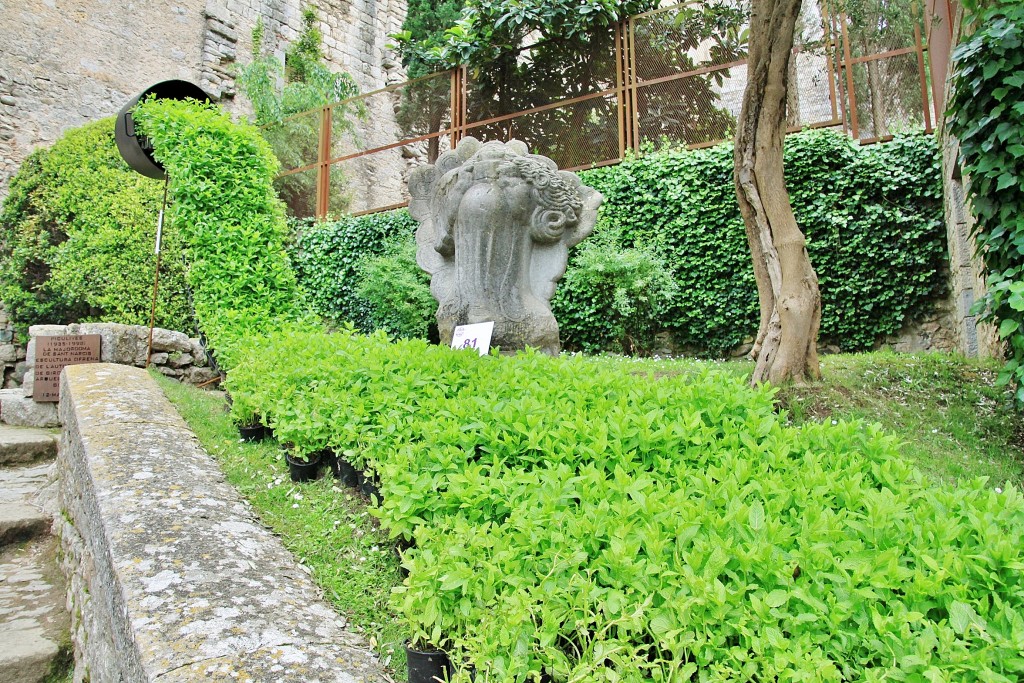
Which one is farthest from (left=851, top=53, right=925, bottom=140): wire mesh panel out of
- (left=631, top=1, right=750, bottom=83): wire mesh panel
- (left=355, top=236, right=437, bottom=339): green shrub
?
(left=355, top=236, right=437, bottom=339): green shrub

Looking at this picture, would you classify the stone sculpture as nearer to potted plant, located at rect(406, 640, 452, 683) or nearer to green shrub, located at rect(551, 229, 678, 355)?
potted plant, located at rect(406, 640, 452, 683)

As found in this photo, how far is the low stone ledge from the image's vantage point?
1725mm

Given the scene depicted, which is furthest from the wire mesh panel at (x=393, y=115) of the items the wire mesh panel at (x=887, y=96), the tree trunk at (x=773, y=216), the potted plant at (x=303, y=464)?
the potted plant at (x=303, y=464)

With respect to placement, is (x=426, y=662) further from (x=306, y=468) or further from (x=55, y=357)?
(x=55, y=357)

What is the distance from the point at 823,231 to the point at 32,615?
7.91 m

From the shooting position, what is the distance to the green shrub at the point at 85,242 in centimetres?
896

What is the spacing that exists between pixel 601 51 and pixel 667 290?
475 cm

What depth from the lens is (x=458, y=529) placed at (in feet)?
5.80

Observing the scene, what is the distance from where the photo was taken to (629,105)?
9562mm

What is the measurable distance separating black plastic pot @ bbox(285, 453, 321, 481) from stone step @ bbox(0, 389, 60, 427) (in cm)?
399

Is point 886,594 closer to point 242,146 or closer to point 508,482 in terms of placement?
point 508,482

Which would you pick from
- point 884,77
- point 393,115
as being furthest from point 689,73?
Answer: point 393,115

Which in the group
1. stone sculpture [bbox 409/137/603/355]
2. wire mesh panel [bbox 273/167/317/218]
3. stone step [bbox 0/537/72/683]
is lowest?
stone step [bbox 0/537/72/683]

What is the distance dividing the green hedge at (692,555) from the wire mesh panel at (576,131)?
302 inches
